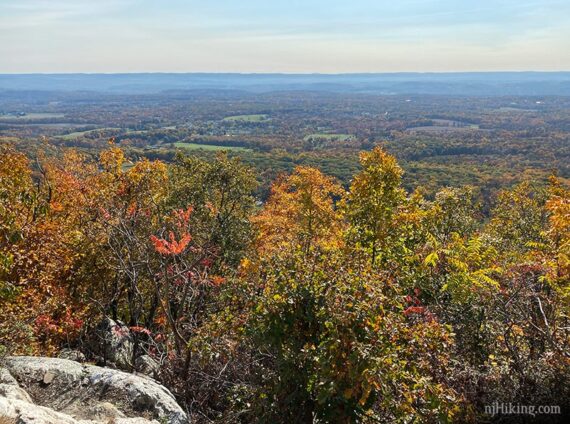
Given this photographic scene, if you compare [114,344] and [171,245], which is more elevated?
[171,245]

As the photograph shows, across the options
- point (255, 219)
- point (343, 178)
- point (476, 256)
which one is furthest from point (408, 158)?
point (476, 256)

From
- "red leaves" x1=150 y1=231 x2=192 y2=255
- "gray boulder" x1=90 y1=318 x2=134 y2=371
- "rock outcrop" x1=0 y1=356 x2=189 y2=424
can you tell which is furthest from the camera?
"gray boulder" x1=90 y1=318 x2=134 y2=371

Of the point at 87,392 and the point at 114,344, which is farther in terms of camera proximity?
the point at 114,344

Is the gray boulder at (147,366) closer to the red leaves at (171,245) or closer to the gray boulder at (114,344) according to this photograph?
the gray boulder at (114,344)

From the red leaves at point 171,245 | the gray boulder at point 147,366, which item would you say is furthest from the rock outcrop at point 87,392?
the red leaves at point 171,245

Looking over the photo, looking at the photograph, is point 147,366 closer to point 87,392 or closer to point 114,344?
point 114,344

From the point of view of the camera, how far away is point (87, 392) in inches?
423

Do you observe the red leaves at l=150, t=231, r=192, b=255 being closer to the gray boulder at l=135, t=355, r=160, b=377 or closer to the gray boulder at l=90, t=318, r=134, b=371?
the gray boulder at l=135, t=355, r=160, b=377

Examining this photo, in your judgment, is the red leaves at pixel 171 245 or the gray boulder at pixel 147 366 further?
the gray boulder at pixel 147 366

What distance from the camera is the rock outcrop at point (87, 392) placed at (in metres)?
10.0

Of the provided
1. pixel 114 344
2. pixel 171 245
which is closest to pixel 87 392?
pixel 171 245

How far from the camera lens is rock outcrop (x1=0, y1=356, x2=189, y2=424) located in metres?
10.0

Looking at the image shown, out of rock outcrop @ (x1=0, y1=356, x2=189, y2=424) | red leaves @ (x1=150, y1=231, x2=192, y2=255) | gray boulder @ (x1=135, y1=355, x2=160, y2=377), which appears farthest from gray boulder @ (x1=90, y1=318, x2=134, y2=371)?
red leaves @ (x1=150, y1=231, x2=192, y2=255)

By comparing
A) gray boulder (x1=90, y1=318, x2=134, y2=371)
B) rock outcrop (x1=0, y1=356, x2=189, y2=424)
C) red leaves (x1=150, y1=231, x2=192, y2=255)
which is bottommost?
gray boulder (x1=90, y1=318, x2=134, y2=371)
